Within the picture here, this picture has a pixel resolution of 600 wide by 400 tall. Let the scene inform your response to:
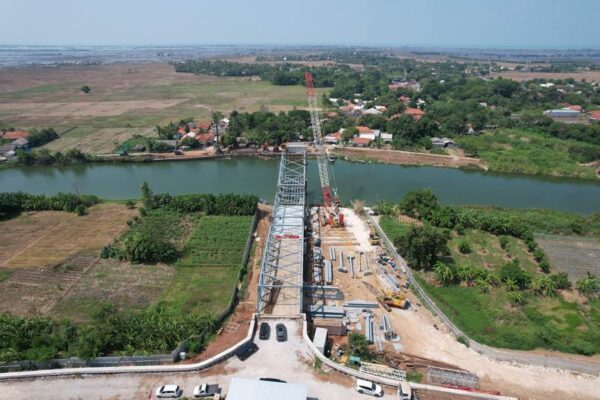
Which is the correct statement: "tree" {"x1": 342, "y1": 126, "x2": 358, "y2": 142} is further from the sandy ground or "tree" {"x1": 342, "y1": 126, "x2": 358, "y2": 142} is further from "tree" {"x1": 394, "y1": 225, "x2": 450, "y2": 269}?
"tree" {"x1": 394, "y1": 225, "x2": 450, "y2": 269}

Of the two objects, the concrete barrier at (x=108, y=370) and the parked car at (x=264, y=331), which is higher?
the parked car at (x=264, y=331)

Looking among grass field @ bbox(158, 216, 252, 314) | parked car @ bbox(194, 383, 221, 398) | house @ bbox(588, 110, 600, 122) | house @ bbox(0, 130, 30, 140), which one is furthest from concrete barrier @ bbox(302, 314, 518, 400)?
house @ bbox(588, 110, 600, 122)

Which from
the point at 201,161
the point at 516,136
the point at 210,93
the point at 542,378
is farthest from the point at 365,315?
the point at 210,93

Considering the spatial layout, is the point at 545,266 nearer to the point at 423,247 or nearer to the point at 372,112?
the point at 423,247

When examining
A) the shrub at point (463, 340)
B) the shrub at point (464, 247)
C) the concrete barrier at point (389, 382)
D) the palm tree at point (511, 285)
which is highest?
the shrub at point (464, 247)

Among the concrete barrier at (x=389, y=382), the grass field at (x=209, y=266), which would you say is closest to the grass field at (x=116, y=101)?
the grass field at (x=209, y=266)

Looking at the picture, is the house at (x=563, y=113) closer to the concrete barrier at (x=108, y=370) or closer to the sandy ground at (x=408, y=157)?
the sandy ground at (x=408, y=157)
